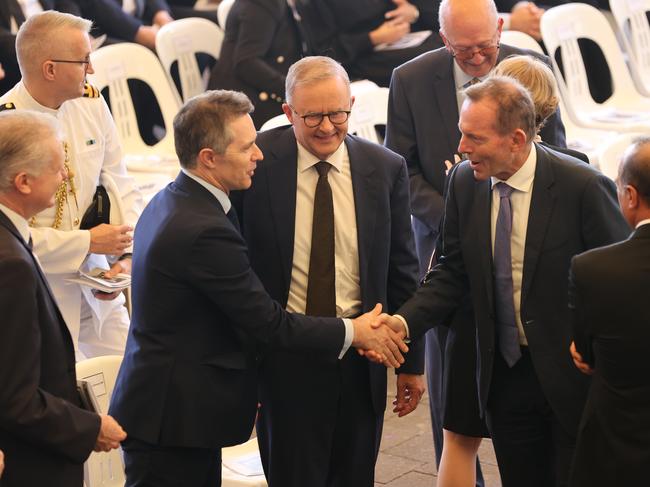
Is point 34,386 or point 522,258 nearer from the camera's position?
point 34,386

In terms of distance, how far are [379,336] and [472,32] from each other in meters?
1.17

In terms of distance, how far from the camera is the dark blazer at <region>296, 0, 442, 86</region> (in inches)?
274

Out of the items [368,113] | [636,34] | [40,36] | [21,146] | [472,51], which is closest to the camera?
[21,146]

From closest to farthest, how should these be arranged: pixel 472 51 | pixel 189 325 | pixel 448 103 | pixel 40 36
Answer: pixel 189 325 < pixel 40 36 < pixel 472 51 < pixel 448 103

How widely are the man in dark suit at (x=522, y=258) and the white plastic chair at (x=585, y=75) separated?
390cm

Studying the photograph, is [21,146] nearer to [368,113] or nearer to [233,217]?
[233,217]

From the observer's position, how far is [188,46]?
22.3 ft

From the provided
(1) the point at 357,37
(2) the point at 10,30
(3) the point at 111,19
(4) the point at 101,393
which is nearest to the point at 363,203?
(4) the point at 101,393

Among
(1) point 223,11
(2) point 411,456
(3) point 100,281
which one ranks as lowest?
(2) point 411,456

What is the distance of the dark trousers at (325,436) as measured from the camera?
10.5ft

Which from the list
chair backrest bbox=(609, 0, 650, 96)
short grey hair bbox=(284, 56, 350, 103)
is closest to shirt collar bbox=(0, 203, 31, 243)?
short grey hair bbox=(284, 56, 350, 103)

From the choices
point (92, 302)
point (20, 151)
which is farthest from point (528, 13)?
point (20, 151)

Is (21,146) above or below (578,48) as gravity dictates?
above

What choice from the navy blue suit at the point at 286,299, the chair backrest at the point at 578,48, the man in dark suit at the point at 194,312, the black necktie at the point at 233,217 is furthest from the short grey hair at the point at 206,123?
the chair backrest at the point at 578,48
